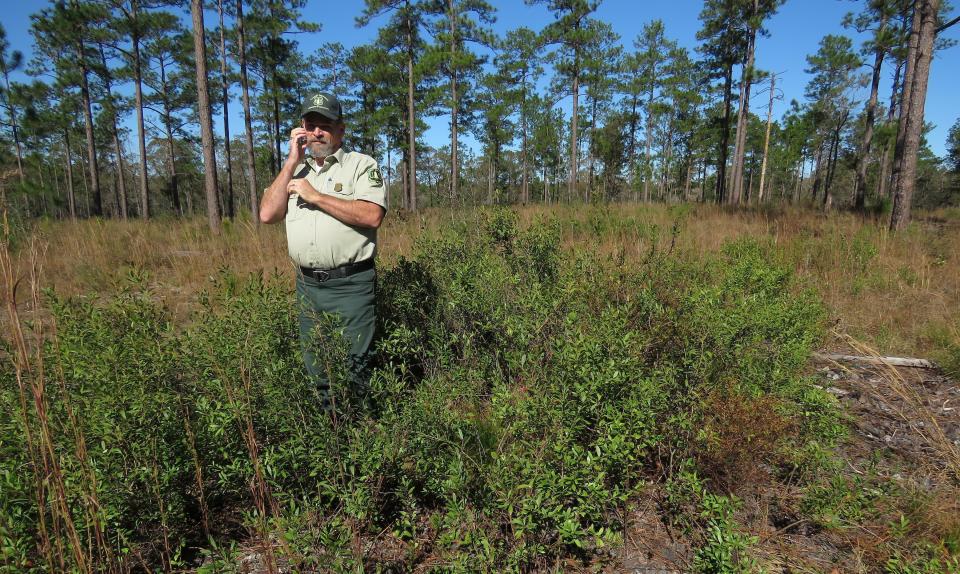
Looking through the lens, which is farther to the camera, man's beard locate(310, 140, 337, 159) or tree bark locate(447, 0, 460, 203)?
tree bark locate(447, 0, 460, 203)

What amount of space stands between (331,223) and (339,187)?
28 centimetres

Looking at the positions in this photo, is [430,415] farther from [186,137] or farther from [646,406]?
[186,137]

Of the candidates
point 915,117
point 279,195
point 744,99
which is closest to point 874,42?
point 744,99

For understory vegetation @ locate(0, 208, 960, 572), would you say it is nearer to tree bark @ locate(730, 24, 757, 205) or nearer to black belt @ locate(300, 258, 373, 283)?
black belt @ locate(300, 258, 373, 283)

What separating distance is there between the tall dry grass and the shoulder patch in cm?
193

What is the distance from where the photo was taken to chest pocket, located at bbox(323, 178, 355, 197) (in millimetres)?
2482

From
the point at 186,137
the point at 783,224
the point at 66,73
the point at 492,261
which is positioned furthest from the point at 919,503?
the point at 186,137

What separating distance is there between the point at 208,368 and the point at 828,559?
312cm

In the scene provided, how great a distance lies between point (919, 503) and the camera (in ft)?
6.70

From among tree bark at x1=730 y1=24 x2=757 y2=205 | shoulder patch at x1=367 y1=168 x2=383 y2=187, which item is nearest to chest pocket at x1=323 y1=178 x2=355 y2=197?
shoulder patch at x1=367 y1=168 x2=383 y2=187

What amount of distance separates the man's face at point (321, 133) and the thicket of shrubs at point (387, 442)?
3.36 feet

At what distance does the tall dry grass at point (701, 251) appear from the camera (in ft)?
14.7

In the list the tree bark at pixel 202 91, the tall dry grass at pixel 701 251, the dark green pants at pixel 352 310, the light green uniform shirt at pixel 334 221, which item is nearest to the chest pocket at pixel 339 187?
the light green uniform shirt at pixel 334 221

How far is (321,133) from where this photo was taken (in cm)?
246
